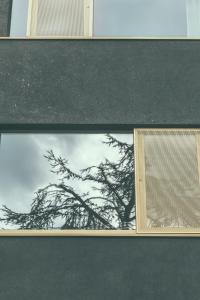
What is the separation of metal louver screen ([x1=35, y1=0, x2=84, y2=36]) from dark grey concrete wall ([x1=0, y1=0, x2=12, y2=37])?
1.65 ft

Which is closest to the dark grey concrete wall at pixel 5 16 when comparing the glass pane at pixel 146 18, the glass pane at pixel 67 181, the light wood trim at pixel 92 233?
the glass pane at pixel 146 18

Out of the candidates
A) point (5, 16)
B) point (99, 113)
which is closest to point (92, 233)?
point (99, 113)

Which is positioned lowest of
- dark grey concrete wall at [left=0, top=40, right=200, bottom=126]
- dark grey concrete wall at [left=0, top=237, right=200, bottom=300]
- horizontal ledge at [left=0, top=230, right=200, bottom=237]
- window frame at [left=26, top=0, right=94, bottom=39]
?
dark grey concrete wall at [left=0, top=237, right=200, bottom=300]

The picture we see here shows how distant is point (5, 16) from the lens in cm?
971

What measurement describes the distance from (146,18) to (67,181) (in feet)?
10.6

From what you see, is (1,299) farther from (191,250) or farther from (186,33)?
(186,33)

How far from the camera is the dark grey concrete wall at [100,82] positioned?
8.93 m

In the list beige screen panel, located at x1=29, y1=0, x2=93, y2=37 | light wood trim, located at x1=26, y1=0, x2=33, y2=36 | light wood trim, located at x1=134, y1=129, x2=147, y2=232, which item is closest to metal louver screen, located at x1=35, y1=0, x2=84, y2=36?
beige screen panel, located at x1=29, y1=0, x2=93, y2=37

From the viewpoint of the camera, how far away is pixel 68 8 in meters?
9.78

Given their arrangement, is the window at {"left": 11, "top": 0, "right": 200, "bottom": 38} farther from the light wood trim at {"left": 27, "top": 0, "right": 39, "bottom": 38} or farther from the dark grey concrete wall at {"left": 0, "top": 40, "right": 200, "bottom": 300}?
the dark grey concrete wall at {"left": 0, "top": 40, "right": 200, "bottom": 300}

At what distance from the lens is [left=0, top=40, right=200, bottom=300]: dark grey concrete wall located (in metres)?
7.94

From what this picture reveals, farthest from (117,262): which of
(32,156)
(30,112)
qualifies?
(30,112)

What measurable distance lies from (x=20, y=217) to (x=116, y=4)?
4077 mm

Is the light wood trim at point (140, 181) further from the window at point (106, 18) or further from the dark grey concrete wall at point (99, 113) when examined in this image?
the window at point (106, 18)
